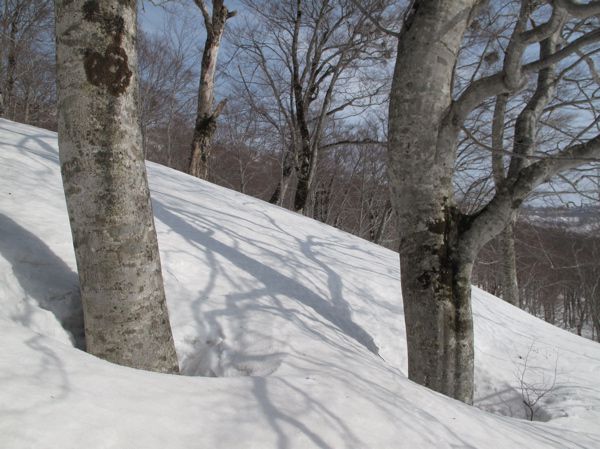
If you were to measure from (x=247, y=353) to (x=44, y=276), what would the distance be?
1.27 m

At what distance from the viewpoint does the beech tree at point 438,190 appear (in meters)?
2.79

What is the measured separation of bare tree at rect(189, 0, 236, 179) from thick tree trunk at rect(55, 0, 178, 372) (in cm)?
559

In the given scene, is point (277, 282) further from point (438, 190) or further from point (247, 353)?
point (438, 190)

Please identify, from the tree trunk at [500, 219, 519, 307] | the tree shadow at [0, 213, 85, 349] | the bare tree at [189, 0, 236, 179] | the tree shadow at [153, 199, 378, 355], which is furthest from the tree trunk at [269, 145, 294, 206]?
the tree shadow at [0, 213, 85, 349]

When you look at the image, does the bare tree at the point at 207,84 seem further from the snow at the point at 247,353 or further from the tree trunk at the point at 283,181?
the tree trunk at the point at 283,181

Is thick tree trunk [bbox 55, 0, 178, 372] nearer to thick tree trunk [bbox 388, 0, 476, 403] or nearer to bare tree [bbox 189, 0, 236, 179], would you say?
thick tree trunk [bbox 388, 0, 476, 403]

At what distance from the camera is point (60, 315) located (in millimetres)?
2197

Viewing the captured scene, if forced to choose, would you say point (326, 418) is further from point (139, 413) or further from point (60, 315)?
point (60, 315)

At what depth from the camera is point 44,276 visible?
7.56 ft

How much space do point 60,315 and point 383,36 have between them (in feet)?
32.9

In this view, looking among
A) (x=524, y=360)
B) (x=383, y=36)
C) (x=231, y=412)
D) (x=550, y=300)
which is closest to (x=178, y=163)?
(x=383, y=36)

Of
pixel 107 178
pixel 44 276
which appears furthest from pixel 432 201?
pixel 44 276

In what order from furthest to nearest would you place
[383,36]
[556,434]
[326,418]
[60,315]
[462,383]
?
1. [383,36]
2. [462,383]
3. [556,434]
4. [60,315]
5. [326,418]

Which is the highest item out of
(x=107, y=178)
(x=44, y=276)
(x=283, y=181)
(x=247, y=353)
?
(x=283, y=181)
